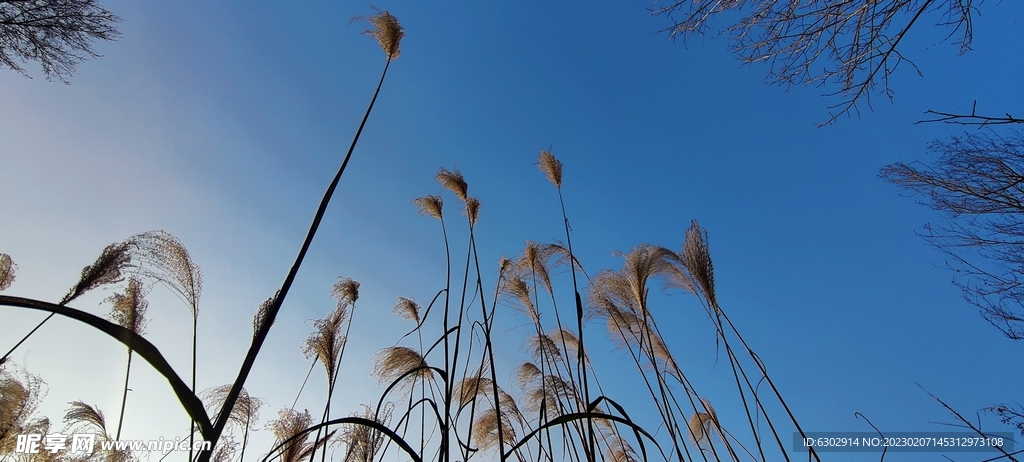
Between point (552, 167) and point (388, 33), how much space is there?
166cm

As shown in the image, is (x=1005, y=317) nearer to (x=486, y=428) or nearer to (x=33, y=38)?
(x=486, y=428)

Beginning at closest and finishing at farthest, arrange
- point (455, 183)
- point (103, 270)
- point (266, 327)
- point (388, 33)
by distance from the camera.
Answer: point (266, 327) < point (103, 270) < point (388, 33) < point (455, 183)

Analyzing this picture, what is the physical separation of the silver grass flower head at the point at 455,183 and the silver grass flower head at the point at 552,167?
29.0 inches

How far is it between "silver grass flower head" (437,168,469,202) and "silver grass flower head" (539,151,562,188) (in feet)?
2.42

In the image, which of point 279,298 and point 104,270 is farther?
point 104,270

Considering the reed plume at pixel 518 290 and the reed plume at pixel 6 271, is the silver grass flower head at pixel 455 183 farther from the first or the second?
the reed plume at pixel 6 271

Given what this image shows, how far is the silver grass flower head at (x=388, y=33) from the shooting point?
2.58 m

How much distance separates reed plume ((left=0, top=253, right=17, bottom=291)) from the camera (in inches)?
121

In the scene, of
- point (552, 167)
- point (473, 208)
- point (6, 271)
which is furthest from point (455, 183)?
point (6, 271)

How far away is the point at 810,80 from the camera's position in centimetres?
242

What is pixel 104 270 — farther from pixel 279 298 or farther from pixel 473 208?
pixel 473 208

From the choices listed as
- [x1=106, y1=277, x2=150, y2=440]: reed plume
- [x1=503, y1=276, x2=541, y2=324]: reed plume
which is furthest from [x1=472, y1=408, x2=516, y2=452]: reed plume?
[x1=106, y1=277, x2=150, y2=440]: reed plume

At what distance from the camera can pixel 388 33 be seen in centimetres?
260

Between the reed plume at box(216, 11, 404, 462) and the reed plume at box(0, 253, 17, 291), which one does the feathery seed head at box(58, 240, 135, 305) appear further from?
the reed plume at box(0, 253, 17, 291)
